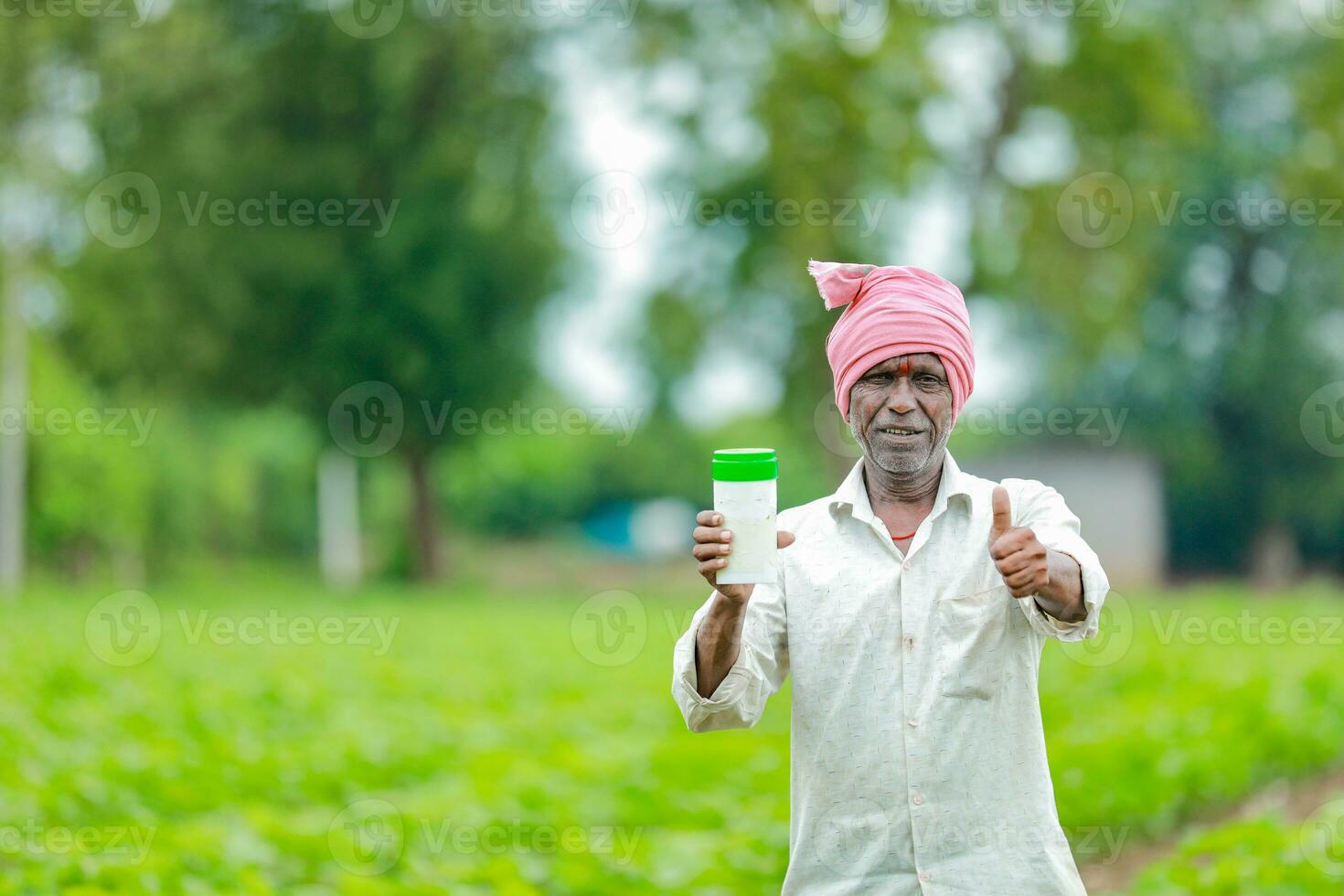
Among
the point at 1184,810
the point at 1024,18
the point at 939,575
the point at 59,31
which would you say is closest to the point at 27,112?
the point at 59,31

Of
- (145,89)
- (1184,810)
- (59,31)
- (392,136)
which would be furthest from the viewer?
(392,136)

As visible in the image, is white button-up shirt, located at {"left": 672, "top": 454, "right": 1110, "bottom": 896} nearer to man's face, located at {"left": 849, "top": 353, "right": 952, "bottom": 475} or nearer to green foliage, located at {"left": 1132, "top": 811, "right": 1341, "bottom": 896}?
man's face, located at {"left": 849, "top": 353, "right": 952, "bottom": 475}

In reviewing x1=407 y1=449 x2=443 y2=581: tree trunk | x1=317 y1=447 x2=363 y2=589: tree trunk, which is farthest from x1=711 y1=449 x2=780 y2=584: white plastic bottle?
x1=317 y1=447 x2=363 y2=589: tree trunk

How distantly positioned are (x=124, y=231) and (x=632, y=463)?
58.9 ft

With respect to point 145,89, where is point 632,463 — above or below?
below

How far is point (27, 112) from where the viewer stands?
19.5 metres

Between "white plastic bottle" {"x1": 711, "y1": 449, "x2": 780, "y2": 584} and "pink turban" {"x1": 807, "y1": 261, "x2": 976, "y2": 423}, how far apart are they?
0.33m

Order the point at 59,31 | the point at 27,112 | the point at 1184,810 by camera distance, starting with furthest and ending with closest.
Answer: the point at 27,112, the point at 59,31, the point at 1184,810

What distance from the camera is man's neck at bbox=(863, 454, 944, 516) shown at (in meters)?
2.91

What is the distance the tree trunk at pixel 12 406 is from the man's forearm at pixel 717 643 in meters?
20.7

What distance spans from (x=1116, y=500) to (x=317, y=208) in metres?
17.0

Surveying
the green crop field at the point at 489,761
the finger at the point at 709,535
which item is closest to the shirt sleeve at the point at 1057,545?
the finger at the point at 709,535

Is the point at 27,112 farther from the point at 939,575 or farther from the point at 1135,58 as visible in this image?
the point at 939,575

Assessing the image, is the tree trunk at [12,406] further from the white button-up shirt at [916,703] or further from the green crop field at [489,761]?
the white button-up shirt at [916,703]
